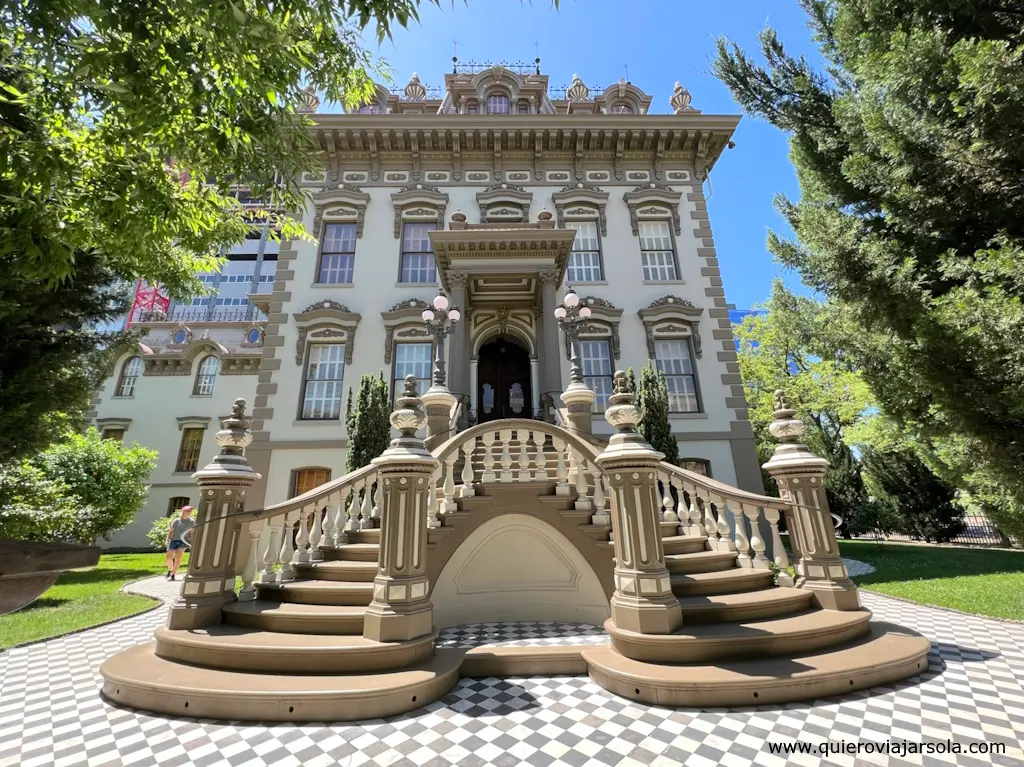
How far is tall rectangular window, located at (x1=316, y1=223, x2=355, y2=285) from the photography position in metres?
13.9

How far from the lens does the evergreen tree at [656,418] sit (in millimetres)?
10156

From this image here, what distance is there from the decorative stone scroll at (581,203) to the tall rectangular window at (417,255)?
4.24 meters

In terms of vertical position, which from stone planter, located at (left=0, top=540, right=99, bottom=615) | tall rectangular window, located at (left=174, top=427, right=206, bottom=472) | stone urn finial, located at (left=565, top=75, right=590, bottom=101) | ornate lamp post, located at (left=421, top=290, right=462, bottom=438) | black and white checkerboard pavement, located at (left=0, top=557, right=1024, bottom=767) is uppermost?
stone urn finial, located at (left=565, top=75, right=590, bottom=101)

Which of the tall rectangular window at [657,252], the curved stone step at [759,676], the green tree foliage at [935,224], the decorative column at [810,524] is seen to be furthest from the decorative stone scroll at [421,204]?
the curved stone step at [759,676]

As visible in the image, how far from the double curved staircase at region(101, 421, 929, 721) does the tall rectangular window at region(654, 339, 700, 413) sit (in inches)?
297

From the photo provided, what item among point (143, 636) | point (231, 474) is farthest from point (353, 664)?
point (143, 636)

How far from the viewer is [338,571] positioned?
4988mm

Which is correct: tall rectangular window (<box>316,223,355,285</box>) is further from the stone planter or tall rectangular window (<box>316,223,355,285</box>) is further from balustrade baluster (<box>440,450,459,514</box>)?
the stone planter

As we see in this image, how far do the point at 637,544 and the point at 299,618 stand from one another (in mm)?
3376

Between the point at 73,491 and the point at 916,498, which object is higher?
the point at 73,491

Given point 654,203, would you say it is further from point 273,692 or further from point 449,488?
point 273,692

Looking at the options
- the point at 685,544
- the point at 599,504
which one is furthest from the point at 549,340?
the point at 685,544

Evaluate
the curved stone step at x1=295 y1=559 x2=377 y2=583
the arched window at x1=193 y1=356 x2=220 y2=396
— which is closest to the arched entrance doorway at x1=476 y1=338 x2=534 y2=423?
the curved stone step at x1=295 y1=559 x2=377 y2=583

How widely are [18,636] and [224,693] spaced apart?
484 centimetres
